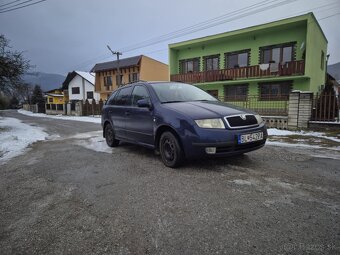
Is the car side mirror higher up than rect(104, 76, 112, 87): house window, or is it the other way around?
rect(104, 76, 112, 87): house window

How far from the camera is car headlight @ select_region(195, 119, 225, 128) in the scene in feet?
12.1

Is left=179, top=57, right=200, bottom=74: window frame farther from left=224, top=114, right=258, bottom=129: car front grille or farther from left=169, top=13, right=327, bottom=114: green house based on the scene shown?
left=224, top=114, right=258, bottom=129: car front grille

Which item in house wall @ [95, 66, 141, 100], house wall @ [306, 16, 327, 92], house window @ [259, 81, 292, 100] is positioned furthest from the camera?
house wall @ [95, 66, 141, 100]

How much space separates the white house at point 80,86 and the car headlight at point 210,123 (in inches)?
1538

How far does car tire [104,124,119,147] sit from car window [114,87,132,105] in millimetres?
855

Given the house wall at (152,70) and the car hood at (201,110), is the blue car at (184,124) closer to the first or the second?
the car hood at (201,110)

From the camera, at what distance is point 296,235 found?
80.4 inches

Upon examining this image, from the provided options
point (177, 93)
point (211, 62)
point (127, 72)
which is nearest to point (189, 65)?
point (211, 62)

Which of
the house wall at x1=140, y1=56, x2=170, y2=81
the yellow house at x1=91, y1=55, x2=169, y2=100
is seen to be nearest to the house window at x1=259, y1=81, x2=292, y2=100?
the house wall at x1=140, y1=56, x2=170, y2=81

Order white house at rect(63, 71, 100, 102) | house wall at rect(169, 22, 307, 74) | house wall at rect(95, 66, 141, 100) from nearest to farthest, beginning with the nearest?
1. house wall at rect(169, 22, 307, 74)
2. house wall at rect(95, 66, 141, 100)
3. white house at rect(63, 71, 100, 102)

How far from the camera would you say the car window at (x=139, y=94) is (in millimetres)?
4958

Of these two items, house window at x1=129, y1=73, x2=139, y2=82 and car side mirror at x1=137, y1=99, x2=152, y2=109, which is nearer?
car side mirror at x1=137, y1=99, x2=152, y2=109

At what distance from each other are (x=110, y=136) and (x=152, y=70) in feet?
99.1

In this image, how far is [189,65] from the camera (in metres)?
24.0
